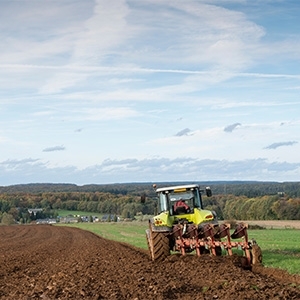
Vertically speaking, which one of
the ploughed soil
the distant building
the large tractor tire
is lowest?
the distant building

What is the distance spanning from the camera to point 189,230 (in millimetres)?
17766

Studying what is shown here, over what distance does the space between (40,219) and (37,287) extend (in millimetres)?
96418

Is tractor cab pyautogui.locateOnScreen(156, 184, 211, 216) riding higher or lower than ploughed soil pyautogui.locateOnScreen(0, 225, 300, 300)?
higher

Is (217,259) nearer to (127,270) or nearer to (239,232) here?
(239,232)

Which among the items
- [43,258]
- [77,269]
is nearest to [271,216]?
[43,258]

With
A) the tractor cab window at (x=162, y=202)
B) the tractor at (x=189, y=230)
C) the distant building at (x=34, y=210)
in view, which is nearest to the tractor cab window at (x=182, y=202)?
the tractor at (x=189, y=230)

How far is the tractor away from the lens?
1664 cm

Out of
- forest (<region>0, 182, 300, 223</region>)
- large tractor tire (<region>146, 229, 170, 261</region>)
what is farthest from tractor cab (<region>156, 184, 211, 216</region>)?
forest (<region>0, 182, 300, 223</region>)

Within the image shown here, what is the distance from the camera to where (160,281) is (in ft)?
40.7

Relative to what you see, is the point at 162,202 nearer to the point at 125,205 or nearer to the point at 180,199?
the point at 180,199

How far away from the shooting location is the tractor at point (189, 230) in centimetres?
Result: 1664

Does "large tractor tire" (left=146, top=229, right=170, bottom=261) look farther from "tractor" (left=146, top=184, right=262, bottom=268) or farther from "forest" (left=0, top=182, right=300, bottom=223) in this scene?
"forest" (left=0, top=182, right=300, bottom=223)

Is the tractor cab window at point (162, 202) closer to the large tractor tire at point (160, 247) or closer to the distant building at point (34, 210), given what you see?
the large tractor tire at point (160, 247)

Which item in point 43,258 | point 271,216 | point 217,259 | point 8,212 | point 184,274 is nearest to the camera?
point 184,274
